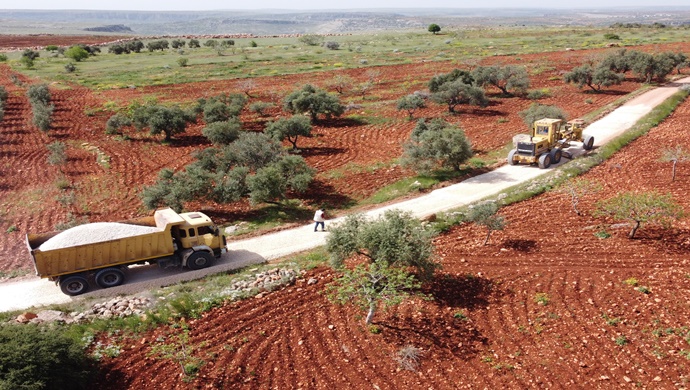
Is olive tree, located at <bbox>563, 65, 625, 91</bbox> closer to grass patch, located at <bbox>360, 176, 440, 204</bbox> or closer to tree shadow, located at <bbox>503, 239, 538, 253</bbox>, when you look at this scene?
grass patch, located at <bbox>360, 176, 440, 204</bbox>

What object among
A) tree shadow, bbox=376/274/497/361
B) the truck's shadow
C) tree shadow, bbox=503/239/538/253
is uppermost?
tree shadow, bbox=503/239/538/253

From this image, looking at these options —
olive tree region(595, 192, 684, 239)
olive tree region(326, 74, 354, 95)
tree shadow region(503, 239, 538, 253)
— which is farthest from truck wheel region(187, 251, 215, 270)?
olive tree region(326, 74, 354, 95)

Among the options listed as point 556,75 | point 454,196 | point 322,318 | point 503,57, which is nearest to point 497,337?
point 322,318

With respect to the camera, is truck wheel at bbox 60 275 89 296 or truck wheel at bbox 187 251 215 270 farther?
truck wheel at bbox 187 251 215 270

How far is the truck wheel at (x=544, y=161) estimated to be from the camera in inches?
1095

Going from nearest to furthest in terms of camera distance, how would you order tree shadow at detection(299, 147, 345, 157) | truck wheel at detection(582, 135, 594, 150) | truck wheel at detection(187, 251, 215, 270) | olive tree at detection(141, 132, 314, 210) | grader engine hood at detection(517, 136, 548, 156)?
truck wheel at detection(187, 251, 215, 270)
olive tree at detection(141, 132, 314, 210)
grader engine hood at detection(517, 136, 548, 156)
truck wheel at detection(582, 135, 594, 150)
tree shadow at detection(299, 147, 345, 157)

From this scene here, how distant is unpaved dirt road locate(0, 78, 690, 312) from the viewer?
16750 mm

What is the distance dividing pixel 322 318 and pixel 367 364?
2.54 meters

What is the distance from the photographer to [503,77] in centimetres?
4994

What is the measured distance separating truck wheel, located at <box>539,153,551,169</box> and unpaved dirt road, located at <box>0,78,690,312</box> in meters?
0.35

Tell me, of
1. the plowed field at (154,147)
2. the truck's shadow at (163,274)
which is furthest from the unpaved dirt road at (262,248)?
the plowed field at (154,147)

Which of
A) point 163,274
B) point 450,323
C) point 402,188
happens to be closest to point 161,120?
point 402,188

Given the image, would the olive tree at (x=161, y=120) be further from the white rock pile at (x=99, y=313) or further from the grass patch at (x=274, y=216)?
the white rock pile at (x=99, y=313)

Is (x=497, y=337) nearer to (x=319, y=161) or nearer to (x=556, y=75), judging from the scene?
(x=319, y=161)
